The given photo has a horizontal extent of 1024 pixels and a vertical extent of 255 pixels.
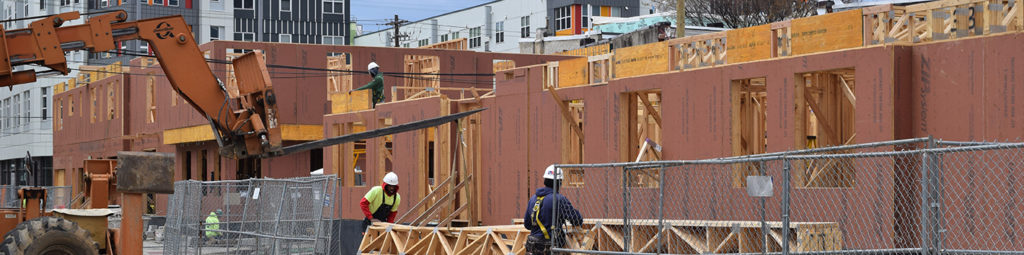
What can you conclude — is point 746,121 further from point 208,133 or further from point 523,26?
point 523,26

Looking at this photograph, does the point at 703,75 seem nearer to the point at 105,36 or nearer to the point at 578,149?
the point at 578,149

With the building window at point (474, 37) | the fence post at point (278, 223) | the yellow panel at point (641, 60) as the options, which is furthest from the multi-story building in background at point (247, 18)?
the fence post at point (278, 223)

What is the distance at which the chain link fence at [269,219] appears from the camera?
17.7 meters

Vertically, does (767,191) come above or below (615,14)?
below

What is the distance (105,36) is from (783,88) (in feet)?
29.9

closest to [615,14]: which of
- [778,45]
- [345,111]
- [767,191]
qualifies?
[345,111]

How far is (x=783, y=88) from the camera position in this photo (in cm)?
1848

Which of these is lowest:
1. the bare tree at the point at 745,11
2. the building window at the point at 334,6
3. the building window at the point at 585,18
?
the bare tree at the point at 745,11

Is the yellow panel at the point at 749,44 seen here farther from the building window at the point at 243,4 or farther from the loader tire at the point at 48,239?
the building window at the point at 243,4

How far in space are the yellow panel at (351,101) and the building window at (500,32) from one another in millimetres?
44511

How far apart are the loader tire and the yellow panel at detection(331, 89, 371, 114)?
14.2 metres

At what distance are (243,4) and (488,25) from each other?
50.7ft

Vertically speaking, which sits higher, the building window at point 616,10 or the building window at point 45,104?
the building window at point 616,10

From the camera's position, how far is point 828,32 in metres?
17.9
